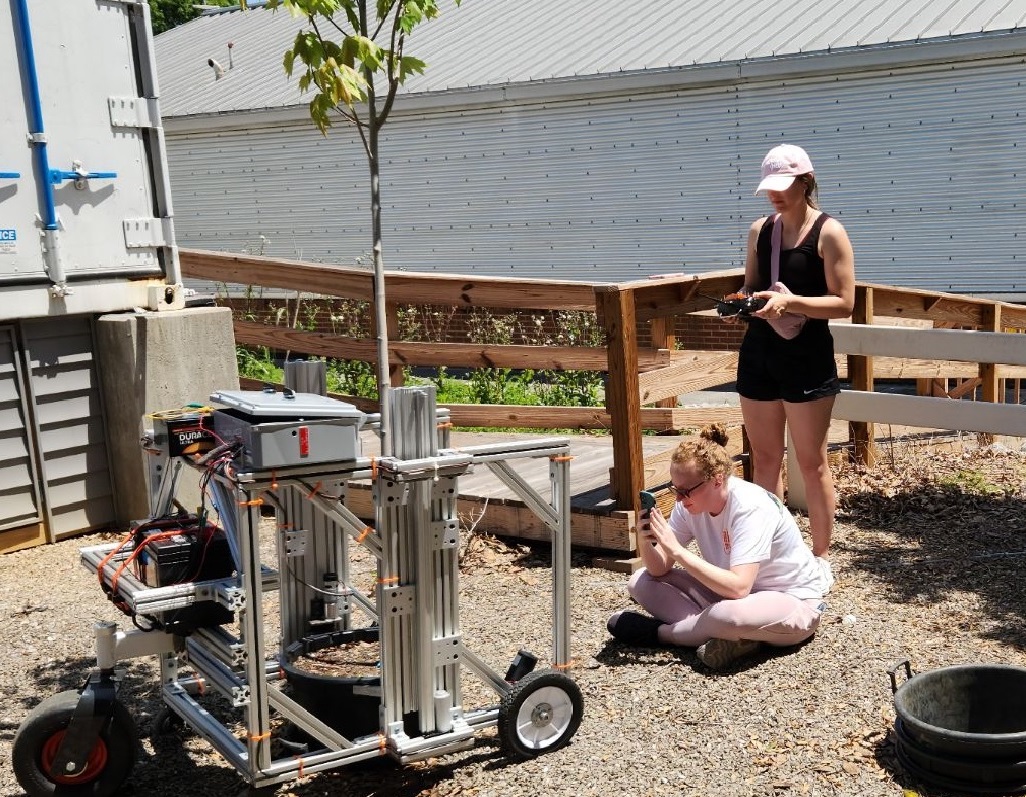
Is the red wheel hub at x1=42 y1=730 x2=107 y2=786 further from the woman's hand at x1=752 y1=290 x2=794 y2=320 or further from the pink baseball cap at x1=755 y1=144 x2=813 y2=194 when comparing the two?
the pink baseball cap at x1=755 y1=144 x2=813 y2=194

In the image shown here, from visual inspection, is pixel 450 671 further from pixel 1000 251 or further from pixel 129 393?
pixel 1000 251

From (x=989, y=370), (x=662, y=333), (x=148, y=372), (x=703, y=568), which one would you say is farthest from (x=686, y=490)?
(x=989, y=370)

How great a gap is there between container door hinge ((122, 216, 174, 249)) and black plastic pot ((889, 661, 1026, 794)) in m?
5.12

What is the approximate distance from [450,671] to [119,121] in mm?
4501

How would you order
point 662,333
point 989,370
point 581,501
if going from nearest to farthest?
1. point 581,501
2. point 662,333
3. point 989,370

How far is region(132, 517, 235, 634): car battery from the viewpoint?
3773 millimetres

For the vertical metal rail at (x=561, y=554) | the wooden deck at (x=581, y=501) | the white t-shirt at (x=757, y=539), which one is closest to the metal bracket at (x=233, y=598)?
the vertical metal rail at (x=561, y=554)

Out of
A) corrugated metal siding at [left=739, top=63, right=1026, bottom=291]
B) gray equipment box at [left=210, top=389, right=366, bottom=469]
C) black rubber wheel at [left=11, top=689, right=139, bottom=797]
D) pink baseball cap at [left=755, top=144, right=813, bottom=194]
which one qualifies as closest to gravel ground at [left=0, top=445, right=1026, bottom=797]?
black rubber wheel at [left=11, top=689, right=139, bottom=797]

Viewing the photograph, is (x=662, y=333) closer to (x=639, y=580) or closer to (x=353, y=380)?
(x=639, y=580)

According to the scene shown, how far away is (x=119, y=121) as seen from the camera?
7039mm

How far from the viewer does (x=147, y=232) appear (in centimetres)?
729

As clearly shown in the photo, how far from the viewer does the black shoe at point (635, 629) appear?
500 centimetres

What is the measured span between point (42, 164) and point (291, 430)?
3.99 metres

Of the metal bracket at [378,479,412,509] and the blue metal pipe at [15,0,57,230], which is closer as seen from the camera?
the metal bracket at [378,479,412,509]
